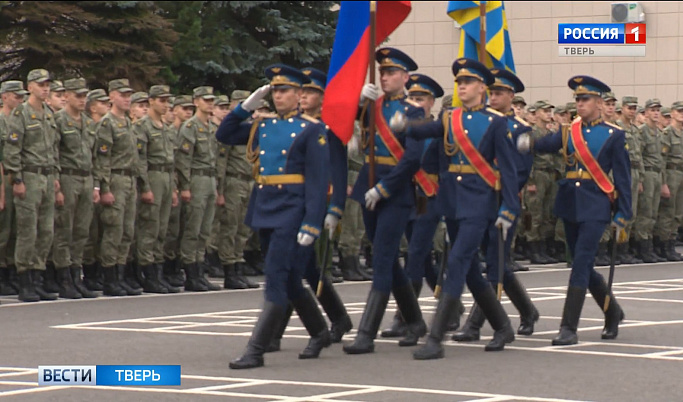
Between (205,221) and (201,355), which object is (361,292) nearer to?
(205,221)

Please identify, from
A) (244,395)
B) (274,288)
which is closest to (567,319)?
(274,288)

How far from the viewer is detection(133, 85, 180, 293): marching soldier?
18297 millimetres

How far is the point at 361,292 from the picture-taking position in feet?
60.0

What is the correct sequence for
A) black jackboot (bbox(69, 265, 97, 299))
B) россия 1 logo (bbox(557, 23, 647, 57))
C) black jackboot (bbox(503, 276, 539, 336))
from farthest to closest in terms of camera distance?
россия 1 logo (bbox(557, 23, 647, 57)), black jackboot (bbox(69, 265, 97, 299)), black jackboot (bbox(503, 276, 539, 336))

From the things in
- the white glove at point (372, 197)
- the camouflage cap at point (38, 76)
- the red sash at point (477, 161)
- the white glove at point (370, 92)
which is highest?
the white glove at point (370, 92)

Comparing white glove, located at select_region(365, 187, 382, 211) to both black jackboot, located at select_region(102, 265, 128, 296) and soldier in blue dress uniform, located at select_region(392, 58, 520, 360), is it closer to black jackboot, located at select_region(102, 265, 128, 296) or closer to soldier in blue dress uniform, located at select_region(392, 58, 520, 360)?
soldier in blue dress uniform, located at select_region(392, 58, 520, 360)

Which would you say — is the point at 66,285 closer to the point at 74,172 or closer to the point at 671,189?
the point at 74,172

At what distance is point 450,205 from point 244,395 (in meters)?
3.07

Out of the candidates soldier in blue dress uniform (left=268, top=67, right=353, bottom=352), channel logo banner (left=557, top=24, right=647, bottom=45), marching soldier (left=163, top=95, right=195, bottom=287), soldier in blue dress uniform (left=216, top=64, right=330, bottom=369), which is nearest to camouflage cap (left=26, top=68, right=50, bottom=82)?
marching soldier (left=163, top=95, right=195, bottom=287)

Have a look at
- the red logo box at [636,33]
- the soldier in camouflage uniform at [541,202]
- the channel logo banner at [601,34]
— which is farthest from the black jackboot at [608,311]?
the red logo box at [636,33]

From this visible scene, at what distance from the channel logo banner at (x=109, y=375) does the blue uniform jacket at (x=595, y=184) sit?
3884 mm

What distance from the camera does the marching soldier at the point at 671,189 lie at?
25.4 m

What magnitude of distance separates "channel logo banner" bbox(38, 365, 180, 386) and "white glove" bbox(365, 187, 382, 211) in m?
2.17

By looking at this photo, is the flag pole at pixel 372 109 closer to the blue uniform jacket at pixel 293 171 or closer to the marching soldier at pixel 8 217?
the blue uniform jacket at pixel 293 171
